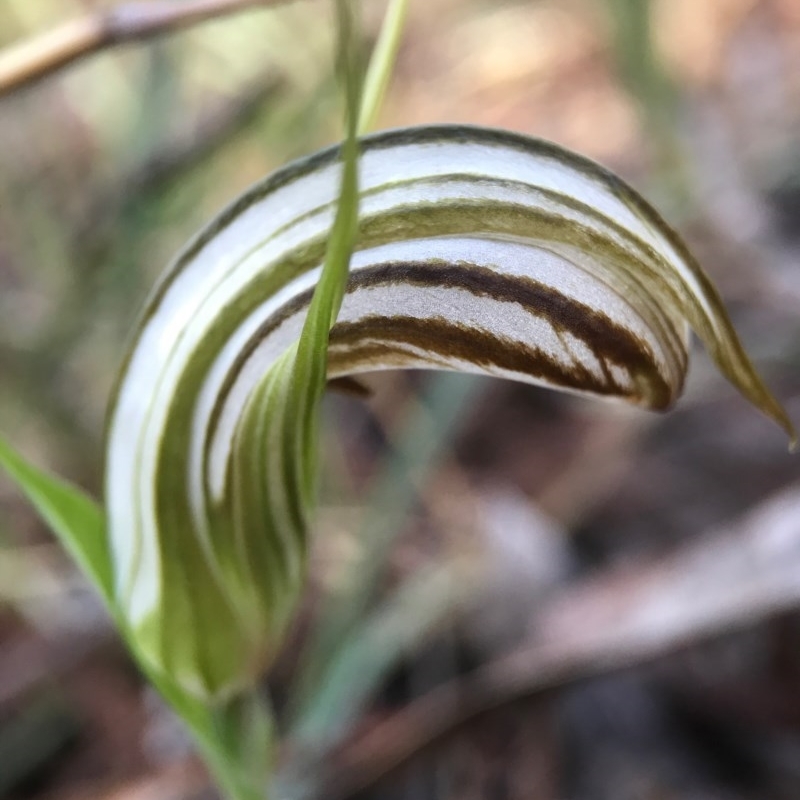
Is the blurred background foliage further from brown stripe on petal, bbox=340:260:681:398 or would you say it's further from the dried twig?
brown stripe on petal, bbox=340:260:681:398

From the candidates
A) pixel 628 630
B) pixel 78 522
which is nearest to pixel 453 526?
pixel 628 630


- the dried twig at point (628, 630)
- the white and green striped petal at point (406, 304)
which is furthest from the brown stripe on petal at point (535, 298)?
the dried twig at point (628, 630)

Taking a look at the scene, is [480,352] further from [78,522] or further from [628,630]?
[628,630]

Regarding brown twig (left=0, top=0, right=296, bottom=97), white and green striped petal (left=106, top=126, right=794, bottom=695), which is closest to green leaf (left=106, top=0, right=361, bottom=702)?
white and green striped petal (left=106, top=126, right=794, bottom=695)

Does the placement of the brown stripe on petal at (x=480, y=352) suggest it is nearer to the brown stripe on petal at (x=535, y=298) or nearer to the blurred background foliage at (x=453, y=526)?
the brown stripe on petal at (x=535, y=298)

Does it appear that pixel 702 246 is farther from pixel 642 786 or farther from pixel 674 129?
pixel 642 786

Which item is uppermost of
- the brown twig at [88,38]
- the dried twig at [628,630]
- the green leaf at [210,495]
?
the brown twig at [88,38]
